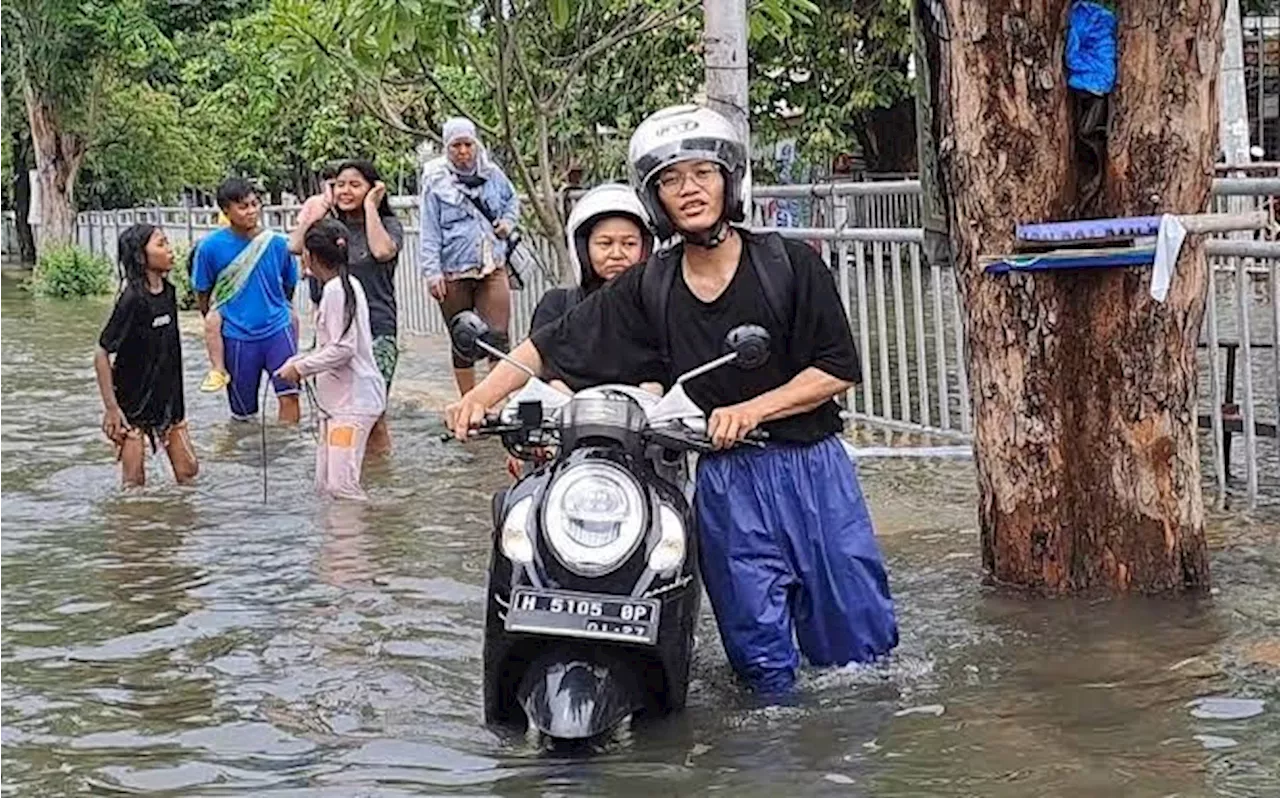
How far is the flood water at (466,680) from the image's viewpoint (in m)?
4.84

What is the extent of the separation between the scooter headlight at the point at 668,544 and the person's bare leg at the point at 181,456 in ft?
18.0

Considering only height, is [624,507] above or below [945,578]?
above

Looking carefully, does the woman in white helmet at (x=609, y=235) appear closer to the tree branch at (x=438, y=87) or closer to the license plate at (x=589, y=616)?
the license plate at (x=589, y=616)

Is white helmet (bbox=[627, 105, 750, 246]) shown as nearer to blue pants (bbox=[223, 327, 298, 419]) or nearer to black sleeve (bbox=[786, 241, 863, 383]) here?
black sleeve (bbox=[786, 241, 863, 383])

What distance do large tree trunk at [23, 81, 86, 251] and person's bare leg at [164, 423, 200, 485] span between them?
76.8ft

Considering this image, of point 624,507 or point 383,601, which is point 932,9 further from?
point 383,601

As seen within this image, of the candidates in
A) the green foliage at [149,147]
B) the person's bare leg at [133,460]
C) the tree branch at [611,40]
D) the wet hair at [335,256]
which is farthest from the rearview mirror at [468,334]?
the green foliage at [149,147]

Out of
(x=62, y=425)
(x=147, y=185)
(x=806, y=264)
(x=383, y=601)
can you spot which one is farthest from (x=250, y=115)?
(x=806, y=264)

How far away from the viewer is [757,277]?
203 inches

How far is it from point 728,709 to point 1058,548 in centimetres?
159

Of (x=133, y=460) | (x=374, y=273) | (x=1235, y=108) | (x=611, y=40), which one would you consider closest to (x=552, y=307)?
(x=133, y=460)

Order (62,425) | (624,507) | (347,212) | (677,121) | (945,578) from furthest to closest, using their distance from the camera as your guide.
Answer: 1. (62,425)
2. (347,212)
3. (945,578)
4. (677,121)
5. (624,507)

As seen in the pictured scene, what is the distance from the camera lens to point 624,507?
15.4 ft

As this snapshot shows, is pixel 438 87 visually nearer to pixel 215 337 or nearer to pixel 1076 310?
pixel 215 337
